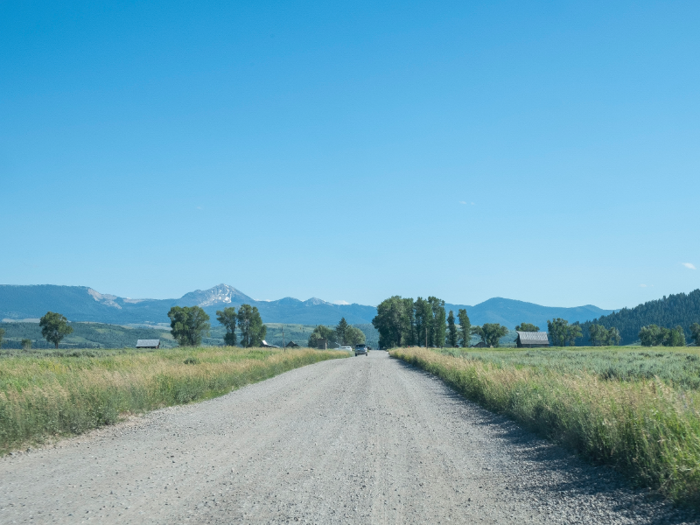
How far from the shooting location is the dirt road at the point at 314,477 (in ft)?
18.1

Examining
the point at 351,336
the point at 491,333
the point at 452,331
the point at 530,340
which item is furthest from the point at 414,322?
the point at 351,336

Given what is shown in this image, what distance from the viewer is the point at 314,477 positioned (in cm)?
705

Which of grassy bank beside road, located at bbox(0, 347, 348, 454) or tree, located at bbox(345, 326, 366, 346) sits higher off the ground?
grassy bank beside road, located at bbox(0, 347, 348, 454)

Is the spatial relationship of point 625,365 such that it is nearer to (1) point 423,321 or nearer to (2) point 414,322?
(1) point 423,321

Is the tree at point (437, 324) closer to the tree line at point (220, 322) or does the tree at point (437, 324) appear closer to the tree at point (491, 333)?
the tree line at point (220, 322)

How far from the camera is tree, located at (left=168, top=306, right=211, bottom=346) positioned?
12106 centimetres

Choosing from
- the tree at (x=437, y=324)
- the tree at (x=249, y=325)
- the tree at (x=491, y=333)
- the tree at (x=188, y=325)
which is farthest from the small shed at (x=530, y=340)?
the tree at (x=188, y=325)

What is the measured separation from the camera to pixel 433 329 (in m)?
120

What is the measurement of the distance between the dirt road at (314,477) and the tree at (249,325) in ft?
442

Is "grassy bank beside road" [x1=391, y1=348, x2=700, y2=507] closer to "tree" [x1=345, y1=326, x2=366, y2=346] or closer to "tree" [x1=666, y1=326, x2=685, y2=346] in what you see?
"tree" [x1=345, y1=326, x2=366, y2=346]

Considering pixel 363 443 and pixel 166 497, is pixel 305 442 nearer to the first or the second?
pixel 363 443

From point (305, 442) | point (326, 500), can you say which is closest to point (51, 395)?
point (305, 442)

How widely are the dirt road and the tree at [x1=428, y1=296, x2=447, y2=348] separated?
109m

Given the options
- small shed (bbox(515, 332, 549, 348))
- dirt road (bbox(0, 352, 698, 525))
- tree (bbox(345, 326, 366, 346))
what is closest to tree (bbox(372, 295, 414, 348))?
small shed (bbox(515, 332, 549, 348))
